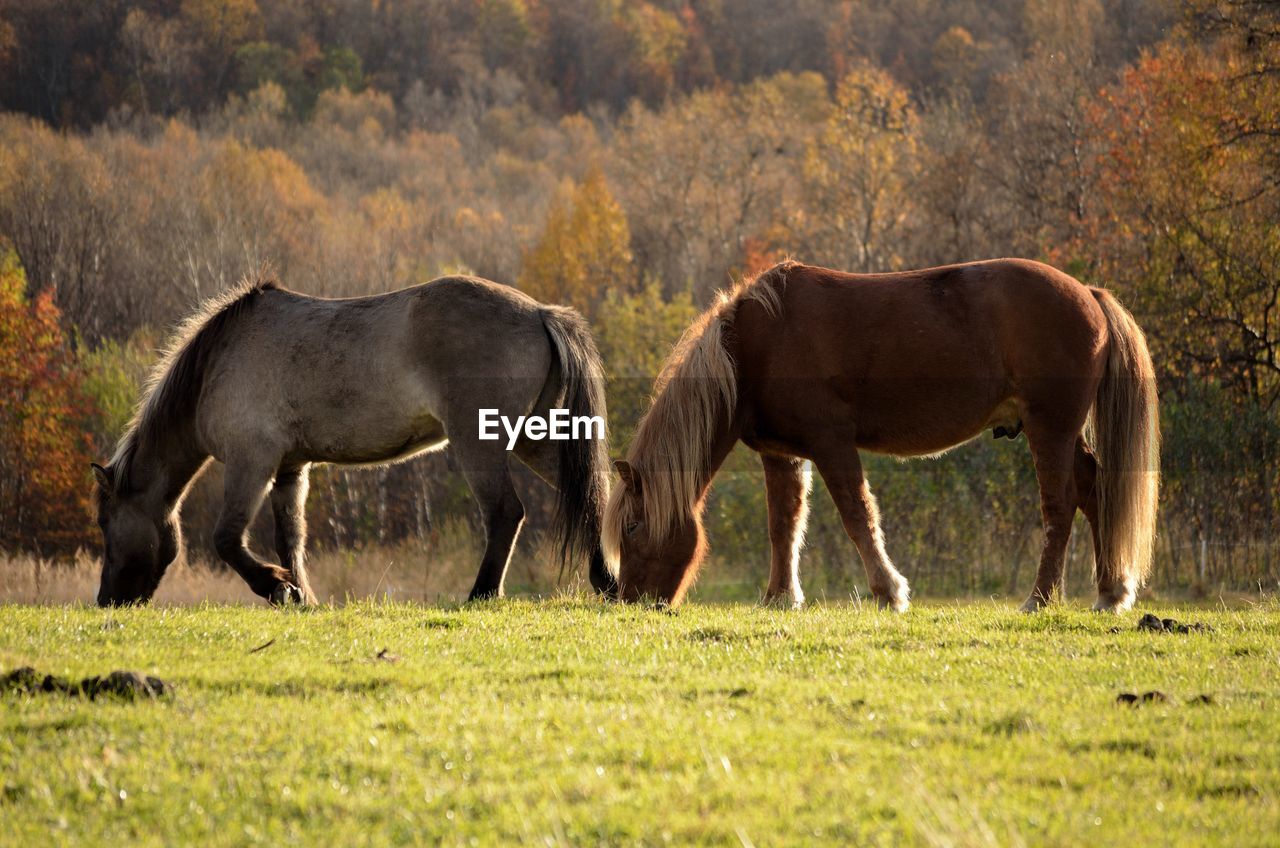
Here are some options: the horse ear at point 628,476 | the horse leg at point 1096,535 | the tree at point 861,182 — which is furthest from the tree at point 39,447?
the horse leg at point 1096,535

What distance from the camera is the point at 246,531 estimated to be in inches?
360

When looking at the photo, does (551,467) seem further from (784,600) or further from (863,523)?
(863,523)

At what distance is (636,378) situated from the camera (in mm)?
25859

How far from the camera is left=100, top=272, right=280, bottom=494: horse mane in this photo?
9.88 meters

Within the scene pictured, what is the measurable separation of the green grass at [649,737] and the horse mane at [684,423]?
1542 mm

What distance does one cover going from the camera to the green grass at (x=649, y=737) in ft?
12.3

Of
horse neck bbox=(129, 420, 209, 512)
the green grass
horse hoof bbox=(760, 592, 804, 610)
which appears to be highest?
horse neck bbox=(129, 420, 209, 512)

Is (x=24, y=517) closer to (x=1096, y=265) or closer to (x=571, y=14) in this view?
(x=1096, y=265)

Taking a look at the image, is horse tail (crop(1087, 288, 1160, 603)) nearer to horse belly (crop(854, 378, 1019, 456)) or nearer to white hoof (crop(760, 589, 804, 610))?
horse belly (crop(854, 378, 1019, 456))

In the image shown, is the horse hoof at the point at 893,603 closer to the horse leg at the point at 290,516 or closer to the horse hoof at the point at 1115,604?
the horse hoof at the point at 1115,604

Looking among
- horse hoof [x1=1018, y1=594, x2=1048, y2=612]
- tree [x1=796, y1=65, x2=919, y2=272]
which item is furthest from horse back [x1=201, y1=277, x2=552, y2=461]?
tree [x1=796, y1=65, x2=919, y2=272]

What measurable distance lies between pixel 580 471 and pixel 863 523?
214 centimetres

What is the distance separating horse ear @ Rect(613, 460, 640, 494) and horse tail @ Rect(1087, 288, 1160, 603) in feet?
10.2

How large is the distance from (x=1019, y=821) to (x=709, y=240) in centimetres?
4702
